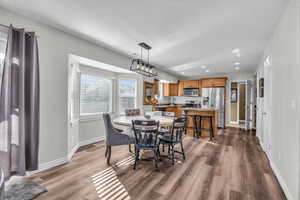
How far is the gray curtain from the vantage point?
6.68 feet

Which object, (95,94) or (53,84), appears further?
(95,94)

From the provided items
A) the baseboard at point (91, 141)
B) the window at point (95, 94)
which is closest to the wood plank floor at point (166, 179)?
the baseboard at point (91, 141)

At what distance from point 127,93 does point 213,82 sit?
162 inches

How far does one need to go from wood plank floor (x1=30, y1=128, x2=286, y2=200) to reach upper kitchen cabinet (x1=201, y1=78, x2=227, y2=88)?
3803mm

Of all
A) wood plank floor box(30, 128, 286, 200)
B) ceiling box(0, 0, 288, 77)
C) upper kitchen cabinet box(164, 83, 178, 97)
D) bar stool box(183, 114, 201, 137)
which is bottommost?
wood plank floor box(30, 128, 286, 200)

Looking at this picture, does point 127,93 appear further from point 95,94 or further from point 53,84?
point 53,84

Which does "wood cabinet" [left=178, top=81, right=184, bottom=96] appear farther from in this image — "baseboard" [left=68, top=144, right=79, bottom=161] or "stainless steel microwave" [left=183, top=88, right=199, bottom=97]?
"baseboard" [left=68, top=144, right=79, bottom=161]

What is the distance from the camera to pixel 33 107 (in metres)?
2.31

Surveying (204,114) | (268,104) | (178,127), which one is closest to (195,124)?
(204,114)

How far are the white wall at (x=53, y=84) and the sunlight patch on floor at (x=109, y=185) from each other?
1.01 metres

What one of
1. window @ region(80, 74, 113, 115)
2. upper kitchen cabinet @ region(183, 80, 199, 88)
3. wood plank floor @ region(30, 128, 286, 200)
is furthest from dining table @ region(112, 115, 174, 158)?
upper kitchen cabinet @ region(183, 80, 199, 88)

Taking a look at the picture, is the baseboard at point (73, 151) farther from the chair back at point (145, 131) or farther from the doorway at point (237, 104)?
the doorway at point (237, 104)

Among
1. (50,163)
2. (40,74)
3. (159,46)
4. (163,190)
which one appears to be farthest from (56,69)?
(163,190)

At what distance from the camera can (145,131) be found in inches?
99.2
